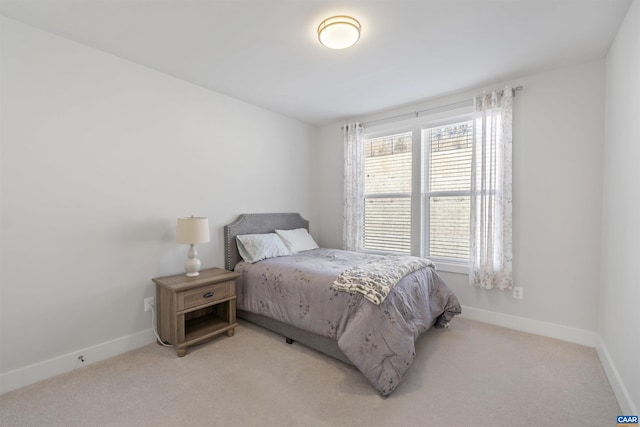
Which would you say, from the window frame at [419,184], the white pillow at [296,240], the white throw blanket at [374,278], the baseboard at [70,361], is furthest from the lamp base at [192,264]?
the window frame at [419,184]

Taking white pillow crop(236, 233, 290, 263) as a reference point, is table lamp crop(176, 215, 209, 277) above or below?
above

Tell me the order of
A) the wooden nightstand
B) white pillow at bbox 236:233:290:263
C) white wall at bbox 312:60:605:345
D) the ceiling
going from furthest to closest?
white pillow at bbox 236:233:290:263, white wall at bbox 312:60:605:345, the wooden nightstand, the ceiling

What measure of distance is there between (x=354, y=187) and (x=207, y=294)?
2.38m

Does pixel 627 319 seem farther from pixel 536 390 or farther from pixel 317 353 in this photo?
pixel 317 353

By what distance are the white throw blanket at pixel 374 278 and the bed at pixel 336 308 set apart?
0.15ft

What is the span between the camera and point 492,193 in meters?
2.86

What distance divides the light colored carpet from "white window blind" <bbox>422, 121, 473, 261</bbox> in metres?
1.19

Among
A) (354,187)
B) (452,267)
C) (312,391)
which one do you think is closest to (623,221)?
(452,267)

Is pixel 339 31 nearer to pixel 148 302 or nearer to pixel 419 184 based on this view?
pixel 419 184

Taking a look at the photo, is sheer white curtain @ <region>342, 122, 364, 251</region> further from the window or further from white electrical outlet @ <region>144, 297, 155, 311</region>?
white electrical outlet @ <region>144, 297, 155, 311</region>

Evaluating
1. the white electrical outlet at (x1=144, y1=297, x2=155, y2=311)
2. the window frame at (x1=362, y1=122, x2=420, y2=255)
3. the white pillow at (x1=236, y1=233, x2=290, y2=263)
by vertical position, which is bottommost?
the white electrical outlet at (x1=144, y1=297, x2=155, y2=311)

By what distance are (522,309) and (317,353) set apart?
84.1 inches

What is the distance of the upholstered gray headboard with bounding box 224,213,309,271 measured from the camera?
3137mm

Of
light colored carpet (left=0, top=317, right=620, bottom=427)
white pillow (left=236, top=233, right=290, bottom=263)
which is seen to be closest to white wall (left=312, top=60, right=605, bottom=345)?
light colored carpet (left=0, top=317, right=620, bottom=427)
